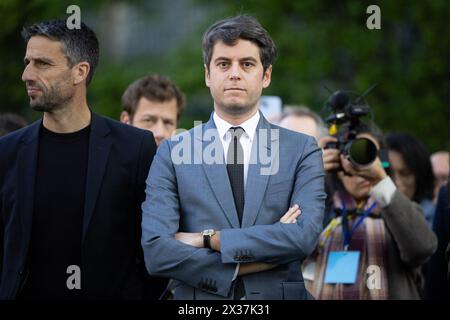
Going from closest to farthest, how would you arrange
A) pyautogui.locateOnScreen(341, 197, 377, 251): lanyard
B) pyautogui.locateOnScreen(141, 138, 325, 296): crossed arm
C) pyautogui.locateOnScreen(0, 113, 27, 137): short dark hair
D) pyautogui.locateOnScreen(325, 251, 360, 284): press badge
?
pyautogui.locateOnScreen(141, 138, 325, 296): crossed arm < pyautogui.locateOnScreen(325, 251, 360, 284): press badge < pyautogui.locateOnScreen(341, 197, 377, 251): lanyard < pyautogui.locateOnScreen(0, 113, 27, 137): short dark hair

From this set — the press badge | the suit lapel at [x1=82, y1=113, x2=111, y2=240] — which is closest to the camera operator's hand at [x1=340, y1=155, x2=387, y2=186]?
the press badge

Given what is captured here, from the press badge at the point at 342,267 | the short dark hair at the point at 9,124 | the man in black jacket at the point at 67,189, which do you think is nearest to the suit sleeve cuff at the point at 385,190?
Answer: the press badge at the point at 342,267

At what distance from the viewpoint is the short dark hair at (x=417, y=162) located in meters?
7.96

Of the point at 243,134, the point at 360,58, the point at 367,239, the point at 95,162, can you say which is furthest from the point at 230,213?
the point at 360,58

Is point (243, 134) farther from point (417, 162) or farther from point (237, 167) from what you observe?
point (417, 162)

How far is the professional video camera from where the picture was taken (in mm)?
6031

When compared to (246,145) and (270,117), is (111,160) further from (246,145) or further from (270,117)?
(270,117)

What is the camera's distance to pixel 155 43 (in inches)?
857

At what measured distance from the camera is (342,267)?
6297 millimetres

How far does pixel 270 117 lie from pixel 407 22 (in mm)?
5349

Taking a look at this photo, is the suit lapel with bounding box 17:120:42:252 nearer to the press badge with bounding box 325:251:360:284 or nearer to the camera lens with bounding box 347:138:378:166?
the camera lens with bounding box 347:138:378:166

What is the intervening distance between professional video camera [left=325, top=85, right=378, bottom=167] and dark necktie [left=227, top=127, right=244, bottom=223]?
111 centimetres

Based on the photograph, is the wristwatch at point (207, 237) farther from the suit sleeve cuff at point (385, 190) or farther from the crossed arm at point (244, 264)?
the suit sleeve cuff at point (385, 190)

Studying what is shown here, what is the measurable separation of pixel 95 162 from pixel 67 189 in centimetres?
21
